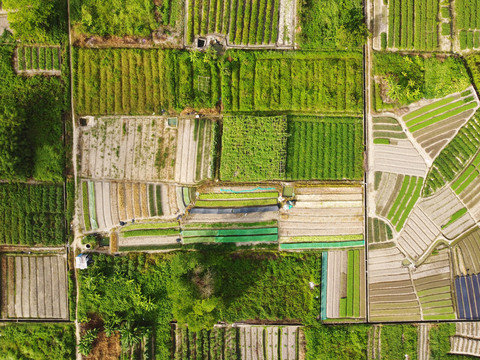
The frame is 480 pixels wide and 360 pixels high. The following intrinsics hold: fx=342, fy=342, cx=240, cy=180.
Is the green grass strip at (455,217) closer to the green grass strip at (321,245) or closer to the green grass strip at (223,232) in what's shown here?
the green grass strip at (321,245)

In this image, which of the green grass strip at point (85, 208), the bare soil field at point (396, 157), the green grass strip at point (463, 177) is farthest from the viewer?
the green grass strip at point (463, 177)

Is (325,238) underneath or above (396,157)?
underneath

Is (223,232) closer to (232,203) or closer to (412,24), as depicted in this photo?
(232,203)

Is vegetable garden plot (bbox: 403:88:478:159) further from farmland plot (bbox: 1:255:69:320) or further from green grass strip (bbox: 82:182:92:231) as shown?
farmland plot (bbox: 1:255:69:320)

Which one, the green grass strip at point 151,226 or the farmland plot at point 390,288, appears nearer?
the green grass strip at point 151,226

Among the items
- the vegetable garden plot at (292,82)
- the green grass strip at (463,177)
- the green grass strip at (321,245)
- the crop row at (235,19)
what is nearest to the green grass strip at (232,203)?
the green grass strip at (321,245)


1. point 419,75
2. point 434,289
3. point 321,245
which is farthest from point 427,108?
point 434,289
